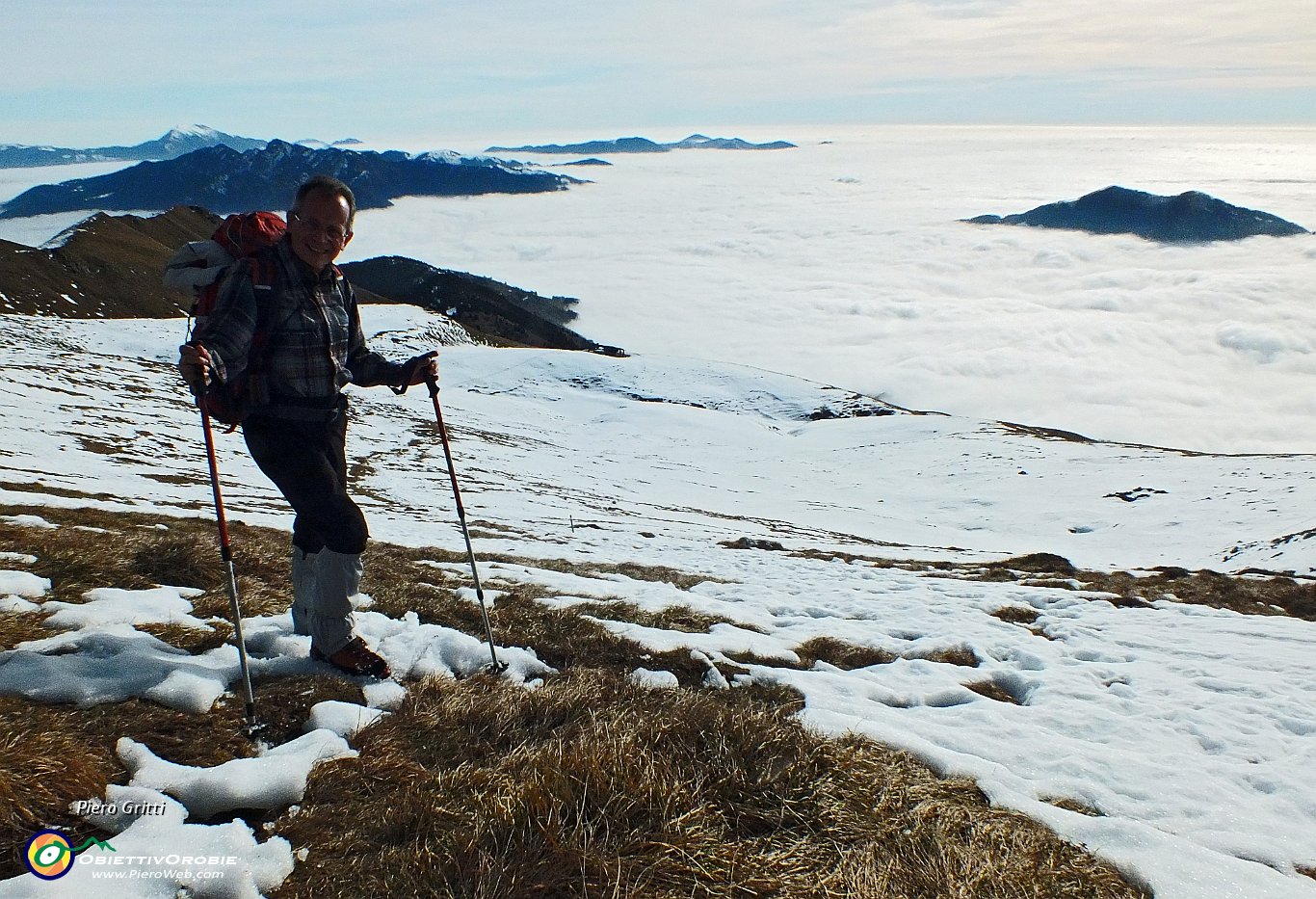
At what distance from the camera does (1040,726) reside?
21.6ft

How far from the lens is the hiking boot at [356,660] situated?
16.6ft

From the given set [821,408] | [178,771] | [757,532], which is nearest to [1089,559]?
[757,532]

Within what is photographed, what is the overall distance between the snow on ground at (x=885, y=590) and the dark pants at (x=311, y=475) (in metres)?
0.94

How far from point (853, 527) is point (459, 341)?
7798cm

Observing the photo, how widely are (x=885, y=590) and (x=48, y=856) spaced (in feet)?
42.5

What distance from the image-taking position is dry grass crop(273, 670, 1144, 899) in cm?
289

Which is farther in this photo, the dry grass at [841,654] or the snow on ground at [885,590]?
the dry grass at [841,654]

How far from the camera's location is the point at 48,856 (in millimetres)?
2736

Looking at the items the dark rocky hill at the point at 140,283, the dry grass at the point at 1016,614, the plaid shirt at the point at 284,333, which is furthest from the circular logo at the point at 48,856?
the dark rocky hill at the point at 140,283

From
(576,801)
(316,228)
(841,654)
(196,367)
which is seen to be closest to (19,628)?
(196,367)

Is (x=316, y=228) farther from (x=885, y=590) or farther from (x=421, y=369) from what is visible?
(x=885, y=590)

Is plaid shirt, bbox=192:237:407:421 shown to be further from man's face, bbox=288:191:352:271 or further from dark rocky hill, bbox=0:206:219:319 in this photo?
dark rocky hill, bbox=0:206:219:319

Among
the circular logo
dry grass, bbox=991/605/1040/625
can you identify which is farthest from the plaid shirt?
dry grass, bbox=991/605/1040/625

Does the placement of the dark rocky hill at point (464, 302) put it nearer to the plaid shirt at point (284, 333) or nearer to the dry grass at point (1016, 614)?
the dry grass at point (1016, 614)
